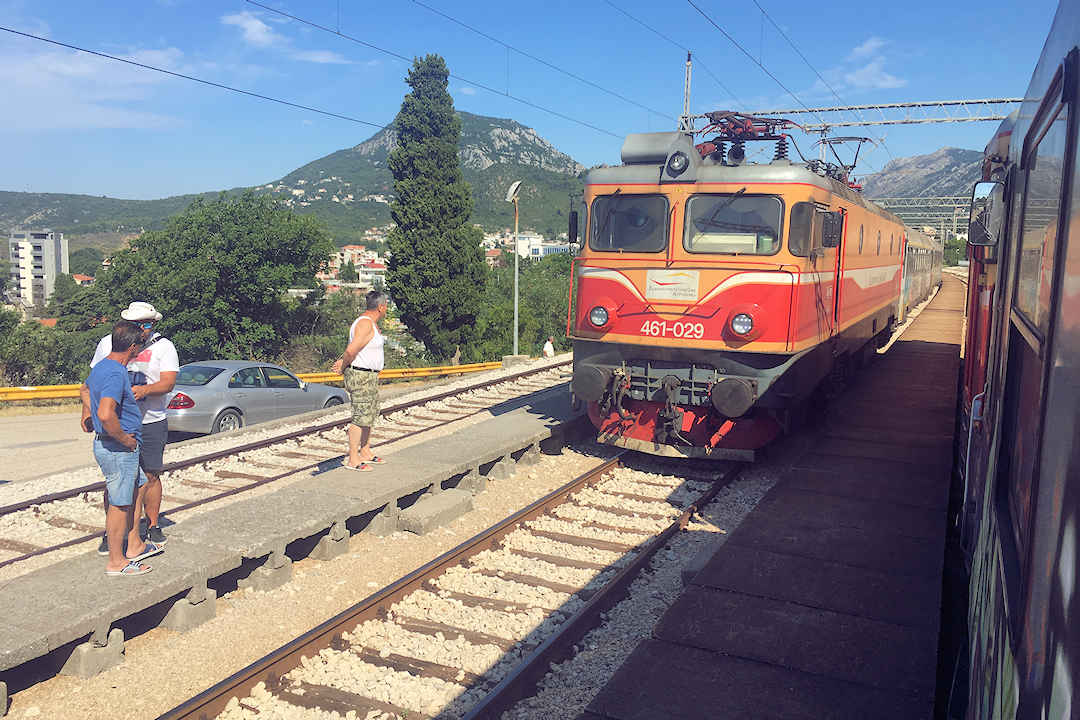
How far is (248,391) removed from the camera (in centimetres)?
1301

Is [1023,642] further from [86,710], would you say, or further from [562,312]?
[562,312]

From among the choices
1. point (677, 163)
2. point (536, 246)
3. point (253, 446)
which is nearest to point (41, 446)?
point (253, 446)

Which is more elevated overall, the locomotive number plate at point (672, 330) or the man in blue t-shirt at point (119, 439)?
the locomotive number plate at point (672, 330)

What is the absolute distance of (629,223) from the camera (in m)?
9.37

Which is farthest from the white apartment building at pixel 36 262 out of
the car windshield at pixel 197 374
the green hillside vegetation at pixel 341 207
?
the car windshield at pixel 197 374

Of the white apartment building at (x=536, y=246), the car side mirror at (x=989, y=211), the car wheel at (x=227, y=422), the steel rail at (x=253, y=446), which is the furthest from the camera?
the white apartment building at (x=536, y=246)

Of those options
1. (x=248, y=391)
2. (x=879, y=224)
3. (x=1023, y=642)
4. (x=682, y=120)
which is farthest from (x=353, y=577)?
(x=682, y=120)

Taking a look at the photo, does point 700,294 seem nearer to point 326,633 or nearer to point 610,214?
point 610,214

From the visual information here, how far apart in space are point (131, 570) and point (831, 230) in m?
7.66

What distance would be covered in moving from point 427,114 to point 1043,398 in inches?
1660

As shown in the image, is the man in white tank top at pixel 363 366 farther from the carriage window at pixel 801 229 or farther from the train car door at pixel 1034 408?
the train car door at pixel 1034 408

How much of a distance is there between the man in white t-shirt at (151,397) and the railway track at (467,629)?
172 cm

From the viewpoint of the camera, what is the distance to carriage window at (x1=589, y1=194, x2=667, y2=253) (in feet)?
30.0

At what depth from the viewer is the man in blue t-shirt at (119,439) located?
17.6ft
